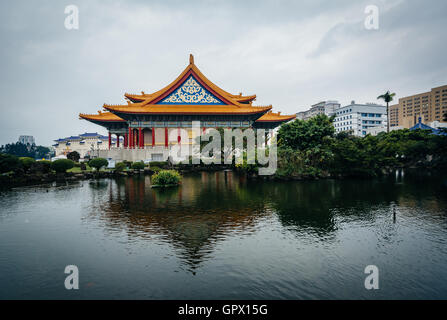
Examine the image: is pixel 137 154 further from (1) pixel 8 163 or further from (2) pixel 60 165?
(1) pixel 8 163

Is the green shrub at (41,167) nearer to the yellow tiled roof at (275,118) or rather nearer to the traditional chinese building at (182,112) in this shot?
the traditional chinese building at (182,112)

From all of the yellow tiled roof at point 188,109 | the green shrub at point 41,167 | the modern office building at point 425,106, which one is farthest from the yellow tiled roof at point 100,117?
the modern office building at point 425,106

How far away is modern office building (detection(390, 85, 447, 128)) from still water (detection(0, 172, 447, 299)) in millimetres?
100639

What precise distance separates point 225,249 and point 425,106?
127 meters

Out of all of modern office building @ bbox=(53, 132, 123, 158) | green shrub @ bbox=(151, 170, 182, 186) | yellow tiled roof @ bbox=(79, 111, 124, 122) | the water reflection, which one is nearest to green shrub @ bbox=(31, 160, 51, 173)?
the water reflection

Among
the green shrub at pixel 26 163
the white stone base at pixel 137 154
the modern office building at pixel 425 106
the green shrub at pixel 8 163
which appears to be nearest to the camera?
the green shrub at pixel 8 163

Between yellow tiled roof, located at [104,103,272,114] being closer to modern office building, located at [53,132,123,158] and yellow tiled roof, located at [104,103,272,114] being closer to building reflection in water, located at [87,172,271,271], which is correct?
building reflection in water, located at [87,172,271,271]

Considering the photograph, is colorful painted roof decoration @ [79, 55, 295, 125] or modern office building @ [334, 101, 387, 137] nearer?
colorful painted roof decoration @ [79, 55, 295, 125]

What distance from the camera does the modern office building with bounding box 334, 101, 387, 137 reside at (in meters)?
86.6

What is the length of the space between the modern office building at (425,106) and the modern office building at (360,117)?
29.4 feet

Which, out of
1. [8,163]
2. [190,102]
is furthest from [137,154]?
[8,163]

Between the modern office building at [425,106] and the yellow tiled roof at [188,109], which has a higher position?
the modern office building at [425,106]

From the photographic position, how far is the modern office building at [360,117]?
284 feet
